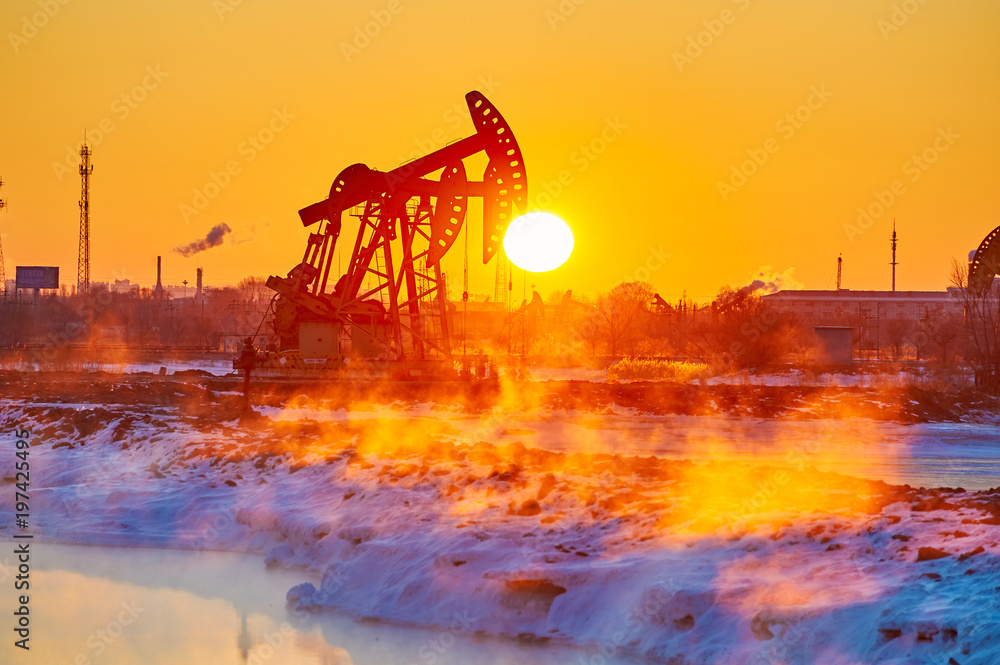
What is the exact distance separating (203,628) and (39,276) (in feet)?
361

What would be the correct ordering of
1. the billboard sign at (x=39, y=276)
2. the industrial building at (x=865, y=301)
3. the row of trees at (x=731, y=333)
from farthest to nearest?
the industrial building at (x=865, y=301)
the billboard sign at (x=39, y=276)
the row of trees at (x=731, y=333)

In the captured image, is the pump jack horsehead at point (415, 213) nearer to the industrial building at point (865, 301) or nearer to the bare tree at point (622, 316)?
the bare tree at point (622, 316)

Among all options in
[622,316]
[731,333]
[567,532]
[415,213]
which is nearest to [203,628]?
[567,532]

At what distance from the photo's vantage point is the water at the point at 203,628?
8258mm

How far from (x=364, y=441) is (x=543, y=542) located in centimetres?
699

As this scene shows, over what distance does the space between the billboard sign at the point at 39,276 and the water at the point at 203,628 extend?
10566 cm

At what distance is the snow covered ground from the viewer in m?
7.54

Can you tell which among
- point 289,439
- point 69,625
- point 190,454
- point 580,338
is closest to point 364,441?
point 289,439

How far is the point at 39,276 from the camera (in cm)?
10938

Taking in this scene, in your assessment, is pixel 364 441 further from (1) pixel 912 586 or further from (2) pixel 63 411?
(1) pixel 912 586

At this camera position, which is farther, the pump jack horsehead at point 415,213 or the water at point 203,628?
the pump jack horsehead at point 415,213

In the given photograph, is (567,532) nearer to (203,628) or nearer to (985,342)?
(203,628)

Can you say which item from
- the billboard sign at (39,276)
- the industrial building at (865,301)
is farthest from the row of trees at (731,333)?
the billboard sign at (39,276)

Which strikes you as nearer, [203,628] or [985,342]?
[203,628]
